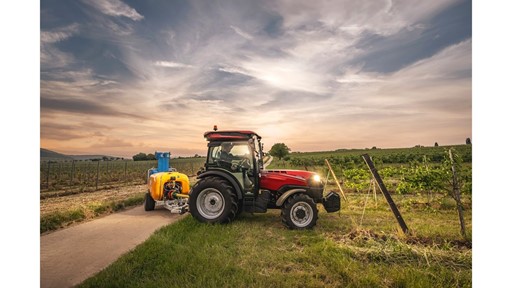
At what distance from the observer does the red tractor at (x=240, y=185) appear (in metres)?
6.39

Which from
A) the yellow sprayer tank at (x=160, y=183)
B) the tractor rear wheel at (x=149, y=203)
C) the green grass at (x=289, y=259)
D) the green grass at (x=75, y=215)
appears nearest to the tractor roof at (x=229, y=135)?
the green grass at (x=289, y=259)

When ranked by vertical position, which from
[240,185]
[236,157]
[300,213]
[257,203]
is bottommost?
[300,213]

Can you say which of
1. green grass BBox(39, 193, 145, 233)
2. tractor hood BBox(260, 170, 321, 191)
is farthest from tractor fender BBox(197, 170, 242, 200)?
green grass BBox(39, 193, 145, 233)

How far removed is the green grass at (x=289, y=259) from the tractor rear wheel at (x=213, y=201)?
279 mm

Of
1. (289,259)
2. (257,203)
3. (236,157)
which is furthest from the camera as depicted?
(236,157)

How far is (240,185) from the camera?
656 cm

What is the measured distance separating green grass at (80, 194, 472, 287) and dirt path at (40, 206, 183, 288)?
1.06ft

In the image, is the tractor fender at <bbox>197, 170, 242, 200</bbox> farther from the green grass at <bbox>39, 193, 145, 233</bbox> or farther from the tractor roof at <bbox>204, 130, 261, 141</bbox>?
the green grass at <bbox>39, 193, 145, 233</bbox>

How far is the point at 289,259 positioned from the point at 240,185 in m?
2.53

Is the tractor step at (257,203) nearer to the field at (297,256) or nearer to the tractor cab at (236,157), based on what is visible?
the tractor cab at (236,157)

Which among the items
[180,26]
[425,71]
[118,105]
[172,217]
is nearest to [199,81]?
[180,26]

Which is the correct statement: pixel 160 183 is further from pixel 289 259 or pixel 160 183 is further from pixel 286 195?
pixel 289 259

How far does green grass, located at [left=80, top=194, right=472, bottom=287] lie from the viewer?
11.5ft

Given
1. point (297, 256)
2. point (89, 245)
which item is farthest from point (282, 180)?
point (89, 245)
